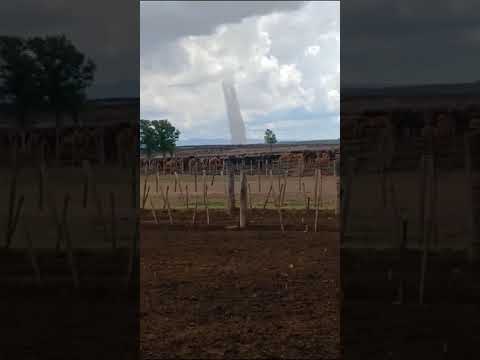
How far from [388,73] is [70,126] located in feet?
5.09

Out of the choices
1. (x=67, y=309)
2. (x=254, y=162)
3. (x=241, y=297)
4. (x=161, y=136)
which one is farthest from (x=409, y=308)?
(x=161, y=136)

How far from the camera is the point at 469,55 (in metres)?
2.67

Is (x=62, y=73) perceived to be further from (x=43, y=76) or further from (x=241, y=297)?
(x=241, y=297)

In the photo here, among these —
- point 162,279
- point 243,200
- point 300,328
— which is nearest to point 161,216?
point 243,200

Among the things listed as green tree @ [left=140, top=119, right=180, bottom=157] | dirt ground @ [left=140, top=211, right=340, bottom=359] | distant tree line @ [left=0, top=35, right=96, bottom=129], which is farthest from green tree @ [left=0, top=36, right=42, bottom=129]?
green tree @ [left=140, top=119, right=180, bottom=157]

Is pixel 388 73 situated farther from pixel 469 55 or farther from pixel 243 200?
pixel 243 200

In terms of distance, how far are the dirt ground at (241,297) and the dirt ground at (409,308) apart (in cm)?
118

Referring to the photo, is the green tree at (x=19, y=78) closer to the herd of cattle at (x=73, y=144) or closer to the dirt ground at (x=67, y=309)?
the herd of cattle at (x=73, y=144)

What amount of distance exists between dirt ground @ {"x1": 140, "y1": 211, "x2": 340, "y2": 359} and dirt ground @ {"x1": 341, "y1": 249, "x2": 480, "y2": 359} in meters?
1.18

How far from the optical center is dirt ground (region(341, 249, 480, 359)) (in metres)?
2.68

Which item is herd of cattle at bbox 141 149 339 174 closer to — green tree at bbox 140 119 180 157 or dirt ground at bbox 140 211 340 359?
green tree at bbox 140 119 180 157

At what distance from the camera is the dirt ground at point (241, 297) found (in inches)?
158

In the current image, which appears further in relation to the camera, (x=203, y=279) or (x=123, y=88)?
(x=203, y=279)

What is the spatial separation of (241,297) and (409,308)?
9.40 feet
